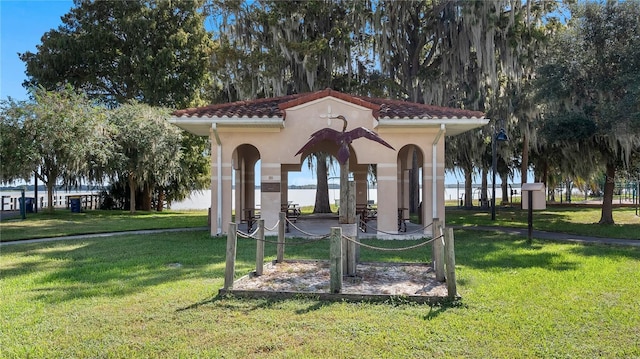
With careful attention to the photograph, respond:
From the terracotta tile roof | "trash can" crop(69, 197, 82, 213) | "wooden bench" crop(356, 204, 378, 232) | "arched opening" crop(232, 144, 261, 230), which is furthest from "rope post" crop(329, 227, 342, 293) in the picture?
"trash can" crop(69, 197, 82, 213)

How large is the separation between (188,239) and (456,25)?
13.9 m

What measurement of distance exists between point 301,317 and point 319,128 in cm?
842

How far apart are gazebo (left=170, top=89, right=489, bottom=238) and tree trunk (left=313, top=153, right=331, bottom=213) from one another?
33.3ft

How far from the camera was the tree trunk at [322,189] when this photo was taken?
2370 cm

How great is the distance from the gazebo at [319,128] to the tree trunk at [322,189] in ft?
33.3

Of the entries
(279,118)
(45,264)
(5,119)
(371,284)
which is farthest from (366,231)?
(5,119)

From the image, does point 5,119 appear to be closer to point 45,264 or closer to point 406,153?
point 45,264

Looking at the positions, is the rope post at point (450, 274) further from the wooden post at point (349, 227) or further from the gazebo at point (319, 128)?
the gazebo at point (319, 128)

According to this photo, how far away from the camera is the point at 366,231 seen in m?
14.6

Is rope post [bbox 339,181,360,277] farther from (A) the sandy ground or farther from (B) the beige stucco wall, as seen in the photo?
(B) the beige stucco wall

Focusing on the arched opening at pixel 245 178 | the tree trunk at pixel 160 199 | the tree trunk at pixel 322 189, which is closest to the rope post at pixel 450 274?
the arched opening at pixel 245 178

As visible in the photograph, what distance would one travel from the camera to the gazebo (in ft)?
Result: 42.0

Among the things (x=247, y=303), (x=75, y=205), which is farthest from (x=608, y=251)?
(x=75, y=205)

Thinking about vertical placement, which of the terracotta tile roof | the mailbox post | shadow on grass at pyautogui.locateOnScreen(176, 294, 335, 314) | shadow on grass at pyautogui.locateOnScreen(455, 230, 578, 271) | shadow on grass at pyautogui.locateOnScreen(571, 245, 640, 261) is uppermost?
the terracotta tile roof
